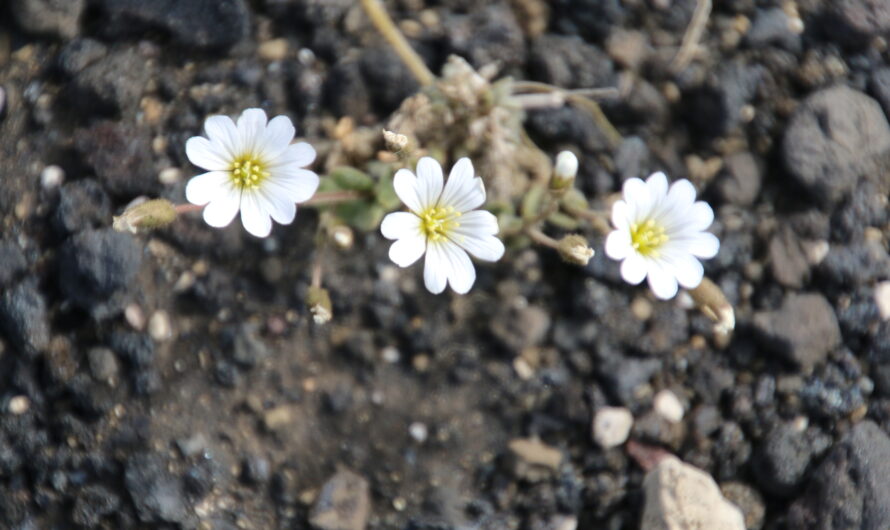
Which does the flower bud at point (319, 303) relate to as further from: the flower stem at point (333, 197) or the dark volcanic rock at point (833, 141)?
the dark volcanic rock at point (833, 141)

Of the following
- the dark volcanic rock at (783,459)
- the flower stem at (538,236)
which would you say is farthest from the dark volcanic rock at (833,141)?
the flower stem at (538,236)

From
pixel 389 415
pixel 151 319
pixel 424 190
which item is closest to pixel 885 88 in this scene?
pixel 424 190

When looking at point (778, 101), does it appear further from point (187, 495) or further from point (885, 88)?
point (187, 495)

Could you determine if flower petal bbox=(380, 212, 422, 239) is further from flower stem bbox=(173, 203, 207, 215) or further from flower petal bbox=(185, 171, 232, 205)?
flower stem bbox=(173, 203, 207, 215)

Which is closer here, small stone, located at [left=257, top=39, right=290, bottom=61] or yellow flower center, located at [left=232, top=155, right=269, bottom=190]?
yellow flower center, located at [left=232, top=155, right=269, bottom=190]

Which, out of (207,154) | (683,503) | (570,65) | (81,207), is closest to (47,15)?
(81,207)

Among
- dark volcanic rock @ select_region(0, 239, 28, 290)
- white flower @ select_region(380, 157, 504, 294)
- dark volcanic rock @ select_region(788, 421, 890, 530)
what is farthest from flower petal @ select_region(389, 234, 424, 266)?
dark volcanic rock @ select_region(788, 421, 890, 530)
